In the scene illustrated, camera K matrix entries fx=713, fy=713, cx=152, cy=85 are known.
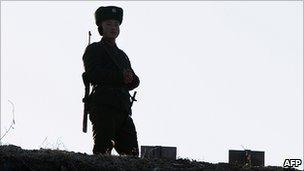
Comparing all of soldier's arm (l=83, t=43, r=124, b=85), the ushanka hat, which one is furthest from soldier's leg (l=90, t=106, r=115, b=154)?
the ushanka hat

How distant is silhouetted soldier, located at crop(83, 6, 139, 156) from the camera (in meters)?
7.85

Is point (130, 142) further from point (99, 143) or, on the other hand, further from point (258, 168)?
point (258, 168)

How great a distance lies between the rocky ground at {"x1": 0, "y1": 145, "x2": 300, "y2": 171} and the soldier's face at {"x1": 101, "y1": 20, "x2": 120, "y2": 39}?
2.31m

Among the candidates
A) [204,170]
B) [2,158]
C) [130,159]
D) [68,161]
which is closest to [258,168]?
[204,170]

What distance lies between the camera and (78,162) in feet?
19.6

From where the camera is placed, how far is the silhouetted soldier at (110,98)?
25.8 ft

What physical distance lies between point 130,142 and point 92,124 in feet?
1.55

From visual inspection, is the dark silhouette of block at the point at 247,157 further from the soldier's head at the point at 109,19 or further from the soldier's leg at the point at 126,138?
the soldier's head at the point at 109,19

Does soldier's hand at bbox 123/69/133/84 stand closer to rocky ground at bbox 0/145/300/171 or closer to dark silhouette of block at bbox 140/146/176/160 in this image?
dark silhouette of block at bbox 140/146/176/160

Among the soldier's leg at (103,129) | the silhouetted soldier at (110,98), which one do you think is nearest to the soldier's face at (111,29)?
the silhouetted soldier at (110,98)

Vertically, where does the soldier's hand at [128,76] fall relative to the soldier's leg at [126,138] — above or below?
above

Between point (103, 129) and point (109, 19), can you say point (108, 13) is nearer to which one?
point (109, 19)

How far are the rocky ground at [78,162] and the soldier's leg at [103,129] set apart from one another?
4.55ft

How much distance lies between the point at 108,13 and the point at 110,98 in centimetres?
109
